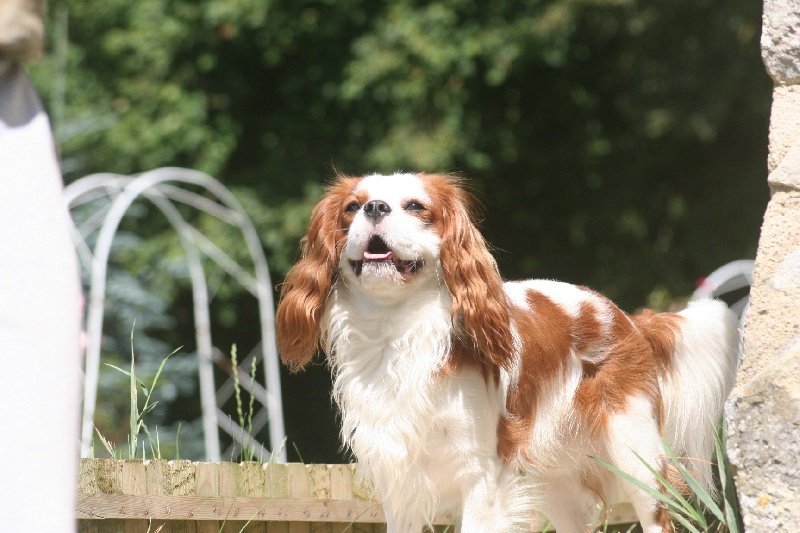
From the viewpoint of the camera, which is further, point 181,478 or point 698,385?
point 698,385

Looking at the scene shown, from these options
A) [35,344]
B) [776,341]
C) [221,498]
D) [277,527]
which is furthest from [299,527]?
[35,344]

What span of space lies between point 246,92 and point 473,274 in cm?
823

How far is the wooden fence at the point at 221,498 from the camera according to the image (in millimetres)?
3168

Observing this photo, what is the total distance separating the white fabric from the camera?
1.51m

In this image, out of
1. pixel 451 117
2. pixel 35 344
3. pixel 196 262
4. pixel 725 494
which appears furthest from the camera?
pixel 451 117

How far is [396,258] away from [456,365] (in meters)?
0.37

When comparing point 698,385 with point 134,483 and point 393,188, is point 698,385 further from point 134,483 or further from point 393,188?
point 134,483

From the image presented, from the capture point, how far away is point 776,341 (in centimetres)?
242

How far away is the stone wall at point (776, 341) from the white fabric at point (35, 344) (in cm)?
133

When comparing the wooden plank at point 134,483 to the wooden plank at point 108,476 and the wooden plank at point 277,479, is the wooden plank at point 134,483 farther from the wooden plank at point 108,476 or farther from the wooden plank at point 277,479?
the wooden plank at point 277,479

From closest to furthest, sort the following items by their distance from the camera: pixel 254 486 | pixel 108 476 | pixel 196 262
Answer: pixel 108 476 < pixel 254 486 < pixel 196 262

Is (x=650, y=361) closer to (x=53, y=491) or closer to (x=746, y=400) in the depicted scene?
(x=746, y=400)

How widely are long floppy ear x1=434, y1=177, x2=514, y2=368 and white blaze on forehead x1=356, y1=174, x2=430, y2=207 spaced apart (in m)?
0.10

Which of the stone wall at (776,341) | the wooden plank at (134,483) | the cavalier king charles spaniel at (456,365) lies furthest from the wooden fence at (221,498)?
the stone wall at (776,341)
